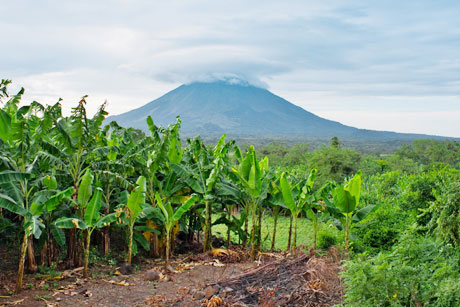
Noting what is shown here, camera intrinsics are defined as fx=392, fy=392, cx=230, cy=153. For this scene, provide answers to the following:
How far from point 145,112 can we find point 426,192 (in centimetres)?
18814

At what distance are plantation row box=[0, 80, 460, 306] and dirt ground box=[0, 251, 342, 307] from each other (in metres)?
0.33

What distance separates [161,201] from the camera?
7324mm

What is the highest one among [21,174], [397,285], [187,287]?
[21,174]

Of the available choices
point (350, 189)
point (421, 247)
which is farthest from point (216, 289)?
point (350, 189)

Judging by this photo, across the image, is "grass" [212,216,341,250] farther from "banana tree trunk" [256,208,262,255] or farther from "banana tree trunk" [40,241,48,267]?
"banana tree trunk" [40,241,48,267]

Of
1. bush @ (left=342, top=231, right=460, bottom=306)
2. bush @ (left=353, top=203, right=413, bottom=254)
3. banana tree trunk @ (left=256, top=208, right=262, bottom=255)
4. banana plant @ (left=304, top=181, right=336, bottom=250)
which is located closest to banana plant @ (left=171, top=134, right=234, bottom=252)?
banana tree trunk @ (left=256, top=208, right=262, bottom=255)

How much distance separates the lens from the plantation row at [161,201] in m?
4.87

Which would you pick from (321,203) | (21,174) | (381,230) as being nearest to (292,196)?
(321,203)

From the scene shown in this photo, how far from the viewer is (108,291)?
20.5ft

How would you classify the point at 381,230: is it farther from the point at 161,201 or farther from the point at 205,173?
the point at 161,201

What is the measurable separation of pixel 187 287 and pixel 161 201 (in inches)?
64.7

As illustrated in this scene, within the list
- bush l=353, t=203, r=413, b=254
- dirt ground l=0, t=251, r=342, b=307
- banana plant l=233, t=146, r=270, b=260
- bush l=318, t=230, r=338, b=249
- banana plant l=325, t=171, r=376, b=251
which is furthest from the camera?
bush l=318, t=230, r=338, b=249

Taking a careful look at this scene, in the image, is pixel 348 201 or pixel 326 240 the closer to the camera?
pixel 348 201

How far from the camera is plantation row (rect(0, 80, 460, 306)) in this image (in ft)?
16.0
